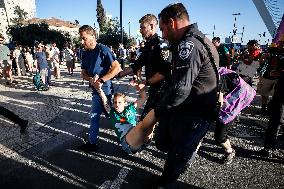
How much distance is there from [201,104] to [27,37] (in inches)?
1849

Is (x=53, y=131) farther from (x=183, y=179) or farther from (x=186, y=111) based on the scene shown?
(x=186, y=111)

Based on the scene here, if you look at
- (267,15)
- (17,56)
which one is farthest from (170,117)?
(17,56)

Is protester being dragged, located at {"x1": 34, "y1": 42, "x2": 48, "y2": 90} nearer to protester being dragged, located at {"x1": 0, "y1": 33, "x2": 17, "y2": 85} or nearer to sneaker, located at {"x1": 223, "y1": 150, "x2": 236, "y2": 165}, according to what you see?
protester being dragged, located at {"x1": 0, "y1": 33, "x2": 17, "y2": 85}

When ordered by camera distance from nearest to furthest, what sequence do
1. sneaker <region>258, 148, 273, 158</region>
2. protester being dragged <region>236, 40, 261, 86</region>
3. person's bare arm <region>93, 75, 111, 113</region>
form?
person's bare arm <region>93, 75, 111, 113</region>
sneaker <region>258, 148, 273, 158</region>
protester being dragged <region>236, 40, 261, 86</region>

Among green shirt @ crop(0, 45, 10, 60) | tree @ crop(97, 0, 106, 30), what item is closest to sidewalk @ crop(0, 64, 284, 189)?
green shirt @ crop(0, 45, 10, 60)

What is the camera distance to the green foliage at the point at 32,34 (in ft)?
147

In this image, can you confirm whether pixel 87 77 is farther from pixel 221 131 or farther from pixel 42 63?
pixel 42 63

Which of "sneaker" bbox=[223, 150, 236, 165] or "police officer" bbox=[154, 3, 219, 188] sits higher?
"police officer" bbox=[154, 3, 219, 188]

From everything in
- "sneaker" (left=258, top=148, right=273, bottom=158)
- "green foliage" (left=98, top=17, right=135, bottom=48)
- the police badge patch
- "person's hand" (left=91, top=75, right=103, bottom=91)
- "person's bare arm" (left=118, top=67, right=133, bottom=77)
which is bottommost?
"sneaker" (left=258, top=148, right=273, bottom=158)

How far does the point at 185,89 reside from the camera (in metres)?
2.50

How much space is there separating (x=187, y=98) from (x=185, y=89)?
11.3 inches

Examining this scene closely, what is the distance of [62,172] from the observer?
4012 mm

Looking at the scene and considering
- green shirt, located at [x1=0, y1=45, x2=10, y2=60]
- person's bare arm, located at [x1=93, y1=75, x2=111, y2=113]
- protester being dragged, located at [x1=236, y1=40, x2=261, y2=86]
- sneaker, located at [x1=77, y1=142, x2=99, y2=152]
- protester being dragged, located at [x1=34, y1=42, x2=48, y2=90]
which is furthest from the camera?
protester being dragged, located at [x1=34, y1=42, x2=48, y2=90]

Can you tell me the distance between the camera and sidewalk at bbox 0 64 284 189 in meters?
3.71
